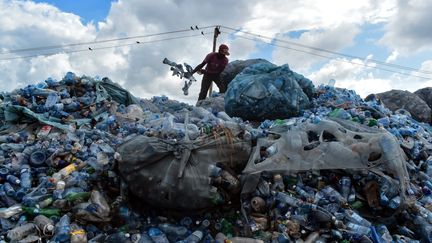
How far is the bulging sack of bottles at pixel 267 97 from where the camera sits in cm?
578

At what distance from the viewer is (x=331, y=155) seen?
382 centimetres

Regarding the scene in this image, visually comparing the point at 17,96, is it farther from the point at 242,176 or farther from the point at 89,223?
the point at 242,176

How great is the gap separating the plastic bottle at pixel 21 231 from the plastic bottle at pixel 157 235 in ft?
2.86

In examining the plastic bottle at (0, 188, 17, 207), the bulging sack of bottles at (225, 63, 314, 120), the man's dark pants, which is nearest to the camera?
the plastic bottle at (0, 188, 17, 207)

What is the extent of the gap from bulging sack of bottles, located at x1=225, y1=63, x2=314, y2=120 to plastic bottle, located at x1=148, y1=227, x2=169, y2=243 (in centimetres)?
284

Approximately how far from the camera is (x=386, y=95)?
30.2ft

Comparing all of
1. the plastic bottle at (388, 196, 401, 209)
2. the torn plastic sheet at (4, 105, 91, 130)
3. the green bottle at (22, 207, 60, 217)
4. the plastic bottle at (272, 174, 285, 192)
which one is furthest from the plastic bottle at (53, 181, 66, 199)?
the plastic bottle at (388, 196, 401, 209)

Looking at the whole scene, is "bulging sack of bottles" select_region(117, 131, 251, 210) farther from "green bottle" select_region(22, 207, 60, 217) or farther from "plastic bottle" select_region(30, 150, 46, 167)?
"plastic bottle" select_region(30, 150, 46, 167)

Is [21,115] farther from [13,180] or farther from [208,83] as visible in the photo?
[208,83]

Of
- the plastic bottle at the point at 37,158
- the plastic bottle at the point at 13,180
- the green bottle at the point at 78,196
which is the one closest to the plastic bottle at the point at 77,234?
the green bottle at the point at 78,196

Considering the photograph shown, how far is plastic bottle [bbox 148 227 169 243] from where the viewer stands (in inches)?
129

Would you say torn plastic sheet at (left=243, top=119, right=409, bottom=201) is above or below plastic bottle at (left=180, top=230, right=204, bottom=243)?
above

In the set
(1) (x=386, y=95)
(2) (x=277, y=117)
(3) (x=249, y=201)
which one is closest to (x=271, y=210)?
(3) (x=249, y=201)

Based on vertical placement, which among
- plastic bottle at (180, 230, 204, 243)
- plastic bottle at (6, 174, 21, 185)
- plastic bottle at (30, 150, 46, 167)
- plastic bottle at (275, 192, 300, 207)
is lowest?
plastic bottle at (180, 230, 204, 243)
